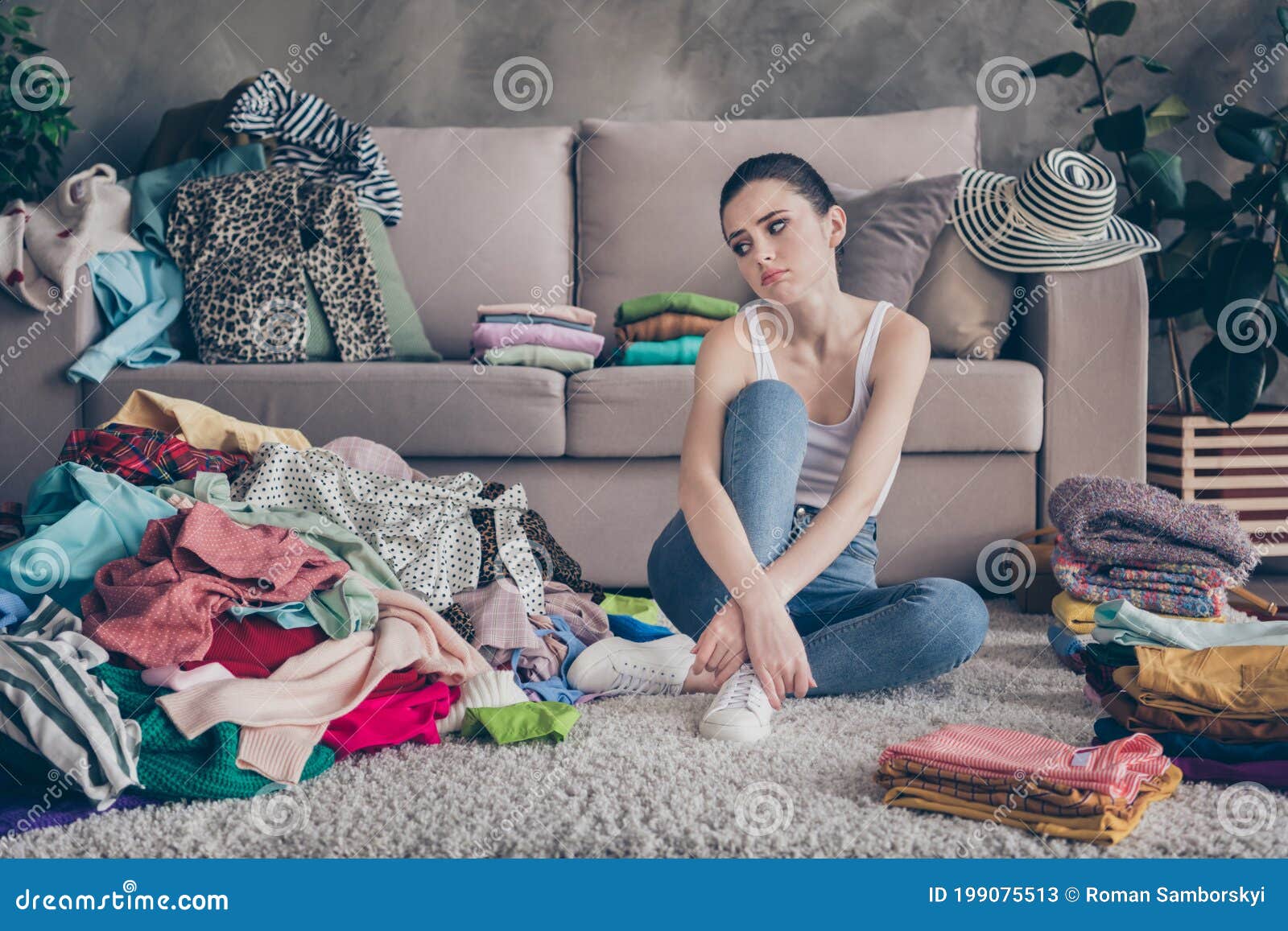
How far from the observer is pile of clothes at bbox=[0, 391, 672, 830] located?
1048 mm

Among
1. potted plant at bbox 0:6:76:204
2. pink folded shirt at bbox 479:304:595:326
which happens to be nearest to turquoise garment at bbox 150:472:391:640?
pink folded shirt at bbox 479:304:595:326

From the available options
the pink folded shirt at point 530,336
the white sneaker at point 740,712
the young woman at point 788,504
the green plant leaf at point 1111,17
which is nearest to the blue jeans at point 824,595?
the young woman at point 788,504

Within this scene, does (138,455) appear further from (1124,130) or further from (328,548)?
(1124,130)

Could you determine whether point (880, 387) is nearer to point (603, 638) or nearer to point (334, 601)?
point (603, 638)

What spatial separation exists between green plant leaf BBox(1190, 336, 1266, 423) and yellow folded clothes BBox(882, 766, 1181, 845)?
4.55 ft

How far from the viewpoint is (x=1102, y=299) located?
80.0 inches

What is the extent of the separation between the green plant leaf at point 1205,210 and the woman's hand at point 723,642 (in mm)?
1838

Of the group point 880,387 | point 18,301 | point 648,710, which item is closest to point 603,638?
point 648,710

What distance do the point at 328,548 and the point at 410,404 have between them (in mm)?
627

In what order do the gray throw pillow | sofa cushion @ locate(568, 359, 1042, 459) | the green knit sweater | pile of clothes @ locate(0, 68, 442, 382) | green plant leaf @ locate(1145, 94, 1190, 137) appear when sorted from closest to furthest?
the green knit sweater
sofa cushion @ locate(568, 359, 1042, 459)
pile of clothes @ locate(0, 68, 442, 382)
the gray throw pillow
green plant leaf @ locate(1145, 94, 1190, 137)

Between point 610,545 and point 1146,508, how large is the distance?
3.08 ft

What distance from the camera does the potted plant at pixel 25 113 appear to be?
2.59 m

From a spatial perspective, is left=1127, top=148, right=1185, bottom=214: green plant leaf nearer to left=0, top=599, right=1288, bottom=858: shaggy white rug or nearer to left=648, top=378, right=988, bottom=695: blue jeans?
left=648, top=378, right=988, bottom=695: blue jeans

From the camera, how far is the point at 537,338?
7.07ft
